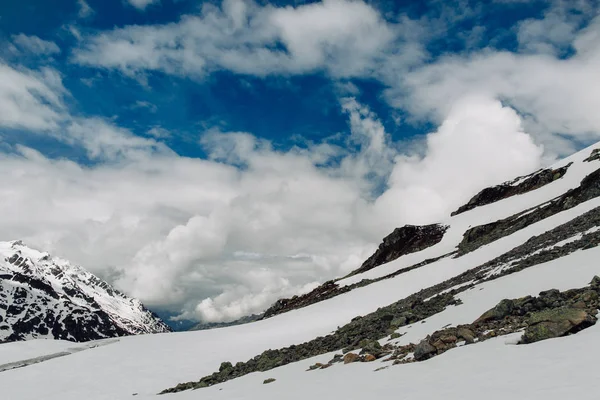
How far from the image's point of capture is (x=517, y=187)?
314 ft

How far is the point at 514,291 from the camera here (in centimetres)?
2109

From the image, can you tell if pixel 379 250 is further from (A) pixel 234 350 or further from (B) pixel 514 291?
(B) pixel 514 291

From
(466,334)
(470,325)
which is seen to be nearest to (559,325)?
(466,334)

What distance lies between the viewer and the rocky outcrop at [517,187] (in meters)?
84.2

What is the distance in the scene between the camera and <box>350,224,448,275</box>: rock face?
87.5m

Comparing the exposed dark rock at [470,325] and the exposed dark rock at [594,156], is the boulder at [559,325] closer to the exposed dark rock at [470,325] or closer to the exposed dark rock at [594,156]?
the exposed dark rock at [470,325]

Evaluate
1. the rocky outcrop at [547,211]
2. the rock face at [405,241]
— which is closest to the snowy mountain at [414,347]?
the rocky outcrop at [547,211]

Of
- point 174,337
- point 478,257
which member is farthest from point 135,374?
point 478,257

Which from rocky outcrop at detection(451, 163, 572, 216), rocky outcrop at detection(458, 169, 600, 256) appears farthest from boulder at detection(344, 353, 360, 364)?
rocky outcrop at detection(451, 163, 572, 216)

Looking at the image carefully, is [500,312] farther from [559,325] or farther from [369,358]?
[369,358]

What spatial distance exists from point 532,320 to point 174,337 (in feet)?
127

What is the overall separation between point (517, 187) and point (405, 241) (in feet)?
97.3

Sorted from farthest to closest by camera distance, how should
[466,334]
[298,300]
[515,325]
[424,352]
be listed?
[298,300], [466,334], [515,325], [424,352]

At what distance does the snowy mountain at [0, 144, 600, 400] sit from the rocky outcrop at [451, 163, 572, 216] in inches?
1139
